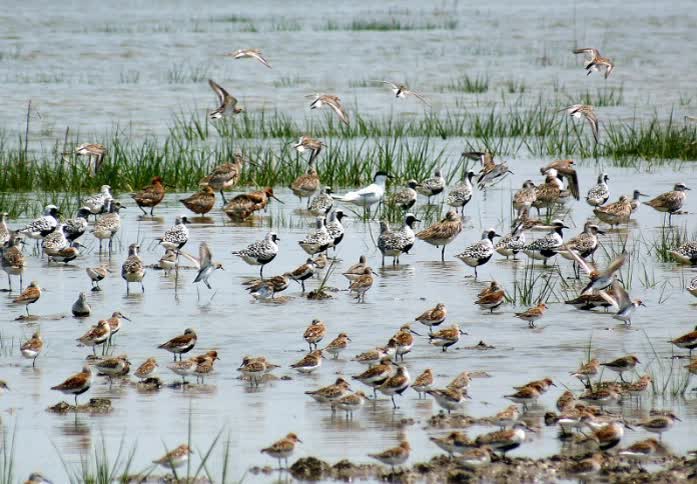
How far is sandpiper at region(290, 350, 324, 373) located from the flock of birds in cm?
1

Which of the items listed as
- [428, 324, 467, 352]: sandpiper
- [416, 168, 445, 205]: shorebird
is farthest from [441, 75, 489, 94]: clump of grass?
[428, 324, 467, 352]: sandpiper

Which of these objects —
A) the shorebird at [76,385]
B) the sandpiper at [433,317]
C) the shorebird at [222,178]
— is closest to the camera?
the shorebird at [76,385]

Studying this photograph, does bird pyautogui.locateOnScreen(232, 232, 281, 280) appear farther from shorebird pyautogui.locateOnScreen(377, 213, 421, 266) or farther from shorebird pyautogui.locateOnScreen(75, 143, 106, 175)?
shorebird pyautogui.locateOnScreen(75, 143, 106, 175)

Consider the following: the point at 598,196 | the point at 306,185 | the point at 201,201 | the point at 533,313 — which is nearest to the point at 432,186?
the point at 306,185

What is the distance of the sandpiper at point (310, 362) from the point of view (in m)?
10.7

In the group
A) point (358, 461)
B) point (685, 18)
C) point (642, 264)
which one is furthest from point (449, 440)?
point (685, 18)

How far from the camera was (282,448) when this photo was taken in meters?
8.22

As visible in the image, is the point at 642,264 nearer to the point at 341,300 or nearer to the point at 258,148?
the point at 341,300

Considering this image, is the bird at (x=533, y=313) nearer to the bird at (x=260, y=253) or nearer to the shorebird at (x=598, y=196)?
the bird at (x=260, y=253)

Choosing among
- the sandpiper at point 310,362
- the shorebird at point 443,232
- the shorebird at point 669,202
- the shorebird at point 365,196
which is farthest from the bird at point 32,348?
the shorebird at point 669,202

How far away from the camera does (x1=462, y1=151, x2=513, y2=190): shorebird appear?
20.1m

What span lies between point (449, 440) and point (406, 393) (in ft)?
7.48

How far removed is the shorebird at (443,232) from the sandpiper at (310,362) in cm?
589

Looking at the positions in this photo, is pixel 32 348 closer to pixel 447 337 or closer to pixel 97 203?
pixel 447 337
